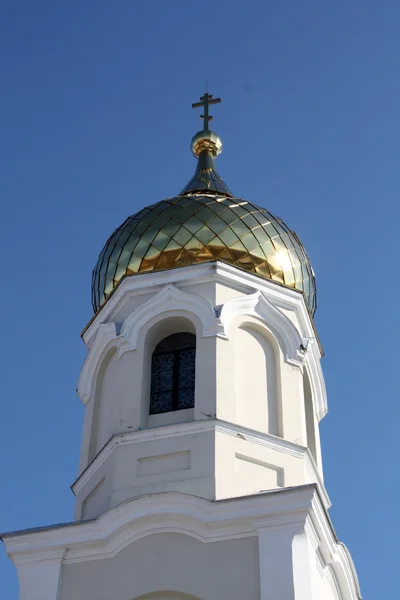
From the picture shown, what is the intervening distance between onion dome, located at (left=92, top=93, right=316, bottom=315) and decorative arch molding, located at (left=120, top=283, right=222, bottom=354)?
48 centimetres

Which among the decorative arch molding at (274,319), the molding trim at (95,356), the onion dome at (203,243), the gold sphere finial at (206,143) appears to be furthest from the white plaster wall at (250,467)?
the gold sphere finial at (206,143)

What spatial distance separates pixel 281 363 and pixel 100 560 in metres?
3.04

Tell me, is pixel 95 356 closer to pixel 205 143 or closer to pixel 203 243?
pixel 203 243

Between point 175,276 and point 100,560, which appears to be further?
point 175,276

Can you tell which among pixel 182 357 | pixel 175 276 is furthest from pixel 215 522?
pixel 175 276

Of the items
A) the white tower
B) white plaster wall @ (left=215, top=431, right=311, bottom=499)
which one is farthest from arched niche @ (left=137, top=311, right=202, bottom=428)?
white plaster wall @ (left=215, top=431, right=311, bottom=499)

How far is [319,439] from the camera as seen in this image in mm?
13805

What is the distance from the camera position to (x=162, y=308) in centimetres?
1320

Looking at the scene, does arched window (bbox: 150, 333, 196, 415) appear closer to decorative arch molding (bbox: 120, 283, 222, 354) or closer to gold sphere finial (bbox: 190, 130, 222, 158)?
decorative arch molding (bbox: 120, 283, 222, 354)

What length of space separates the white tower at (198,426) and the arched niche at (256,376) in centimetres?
1

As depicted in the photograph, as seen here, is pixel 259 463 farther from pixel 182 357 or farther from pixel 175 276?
pixel 175 276

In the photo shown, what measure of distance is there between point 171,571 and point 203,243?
4.14 metres

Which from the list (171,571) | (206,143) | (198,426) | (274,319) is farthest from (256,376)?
(206,143)

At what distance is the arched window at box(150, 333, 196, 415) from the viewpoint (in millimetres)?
12539
